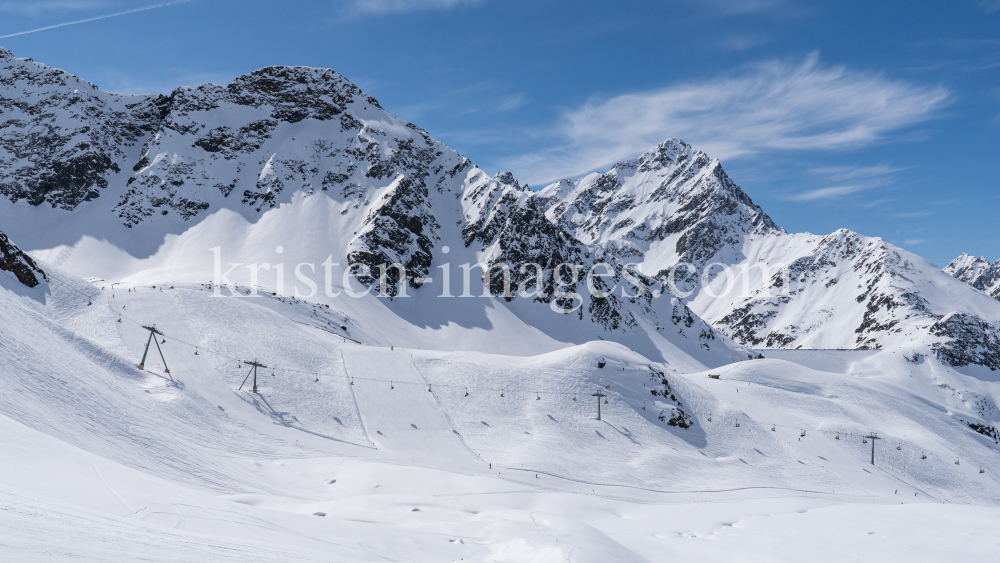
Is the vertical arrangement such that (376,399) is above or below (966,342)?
below

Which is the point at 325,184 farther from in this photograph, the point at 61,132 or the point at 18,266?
the point at 18,266

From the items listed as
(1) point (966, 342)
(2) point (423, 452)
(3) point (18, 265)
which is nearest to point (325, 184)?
(3) point (18, 265)

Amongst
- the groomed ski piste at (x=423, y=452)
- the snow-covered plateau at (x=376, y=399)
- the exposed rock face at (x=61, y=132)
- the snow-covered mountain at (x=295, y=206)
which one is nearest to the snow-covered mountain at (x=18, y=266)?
the snow-covered plateau at (x=376, y=399)

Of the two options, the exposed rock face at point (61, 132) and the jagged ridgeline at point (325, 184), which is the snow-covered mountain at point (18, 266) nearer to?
the jagged ridgeline at point (325, 184)

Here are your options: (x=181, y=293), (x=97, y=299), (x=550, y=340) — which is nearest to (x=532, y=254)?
(x=550, y=340)

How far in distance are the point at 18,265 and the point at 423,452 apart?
1417 inches

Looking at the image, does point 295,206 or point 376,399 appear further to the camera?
point 295,206

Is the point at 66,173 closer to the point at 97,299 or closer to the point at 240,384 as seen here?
the point at 97,299

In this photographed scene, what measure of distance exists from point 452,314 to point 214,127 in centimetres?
8902

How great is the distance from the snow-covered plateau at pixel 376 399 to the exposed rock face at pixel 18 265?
0.77 ft

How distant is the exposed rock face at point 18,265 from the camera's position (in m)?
41.9

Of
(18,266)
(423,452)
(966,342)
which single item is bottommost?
(423,452)

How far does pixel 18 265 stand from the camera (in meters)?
42.8

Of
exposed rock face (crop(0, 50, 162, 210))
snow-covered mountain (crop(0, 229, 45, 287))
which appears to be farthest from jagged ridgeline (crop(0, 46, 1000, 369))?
snow-covered mountain (crop(0, 229, 45, 287))
